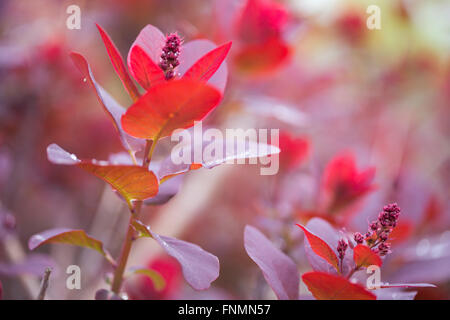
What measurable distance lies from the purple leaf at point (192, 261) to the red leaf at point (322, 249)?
4.8 inches

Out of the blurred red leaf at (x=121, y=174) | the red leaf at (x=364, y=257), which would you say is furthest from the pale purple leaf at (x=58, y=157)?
the red leaf at (x=364, y=257)

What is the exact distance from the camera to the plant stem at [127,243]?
0.57m

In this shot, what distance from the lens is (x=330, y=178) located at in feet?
3.05

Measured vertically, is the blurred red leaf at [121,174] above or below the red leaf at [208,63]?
below

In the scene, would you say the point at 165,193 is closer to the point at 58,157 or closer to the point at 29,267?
the point at 58,157

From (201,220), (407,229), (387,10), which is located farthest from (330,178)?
(387,10)

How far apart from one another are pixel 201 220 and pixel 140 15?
0.81 metres

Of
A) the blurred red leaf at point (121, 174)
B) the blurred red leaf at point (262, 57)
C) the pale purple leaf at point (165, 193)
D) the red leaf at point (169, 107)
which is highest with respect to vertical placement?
the blurred red leaf at point (262, 57)

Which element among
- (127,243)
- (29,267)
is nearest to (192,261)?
(127,243)

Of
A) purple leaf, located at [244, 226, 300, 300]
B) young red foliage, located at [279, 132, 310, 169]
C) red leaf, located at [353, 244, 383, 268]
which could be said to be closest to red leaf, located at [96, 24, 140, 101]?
purple leaf, located at [244, 226, 300, 300]

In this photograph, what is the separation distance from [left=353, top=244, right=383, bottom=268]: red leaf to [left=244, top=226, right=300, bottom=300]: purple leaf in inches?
3.7

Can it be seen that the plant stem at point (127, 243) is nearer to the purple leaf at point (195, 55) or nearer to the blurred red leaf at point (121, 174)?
the blurred red leaf at point (121, 174)

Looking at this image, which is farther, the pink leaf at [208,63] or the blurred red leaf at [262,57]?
the blurred red leaf at [262,57]

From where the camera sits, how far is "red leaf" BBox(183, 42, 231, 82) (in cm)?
53
